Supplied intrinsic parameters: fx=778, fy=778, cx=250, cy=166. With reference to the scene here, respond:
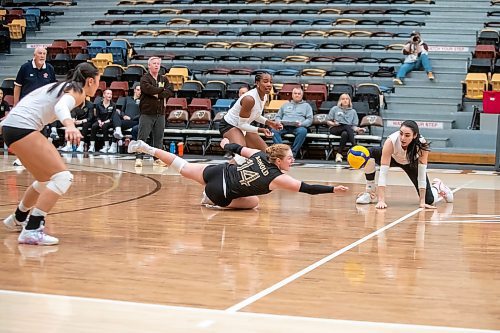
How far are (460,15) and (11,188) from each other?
14.7m

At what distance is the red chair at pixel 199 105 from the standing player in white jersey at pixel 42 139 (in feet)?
37.0

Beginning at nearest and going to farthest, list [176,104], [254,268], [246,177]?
[254,268], [246,177], [176,104]

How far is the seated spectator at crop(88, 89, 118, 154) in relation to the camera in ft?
54.6

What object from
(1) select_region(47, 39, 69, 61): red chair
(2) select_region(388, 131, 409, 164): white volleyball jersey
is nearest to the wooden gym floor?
(2) select_region(388, 131, 409, 164): white volleyball jersey

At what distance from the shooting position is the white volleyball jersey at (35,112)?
5.78 m

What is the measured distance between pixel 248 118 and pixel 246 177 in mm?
2196

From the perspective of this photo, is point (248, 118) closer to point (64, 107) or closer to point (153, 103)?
point (153, 103)

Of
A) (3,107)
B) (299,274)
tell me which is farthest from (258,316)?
(3,107)

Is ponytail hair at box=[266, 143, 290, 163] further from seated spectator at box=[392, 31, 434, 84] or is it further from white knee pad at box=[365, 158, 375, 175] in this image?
seated spectator at box=[392, 31, 434, 84]

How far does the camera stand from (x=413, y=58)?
59.5 ft

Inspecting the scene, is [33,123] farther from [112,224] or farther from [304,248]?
[304,248]

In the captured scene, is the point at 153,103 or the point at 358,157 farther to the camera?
the point at 153,103

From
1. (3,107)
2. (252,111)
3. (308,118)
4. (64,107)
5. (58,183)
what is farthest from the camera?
(3,107)

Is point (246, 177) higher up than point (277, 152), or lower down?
lower down
